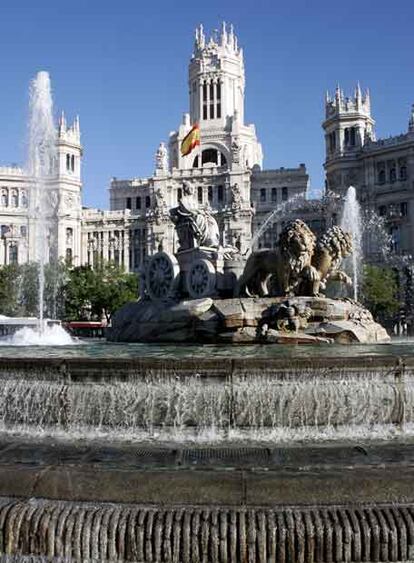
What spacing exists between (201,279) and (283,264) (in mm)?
3415

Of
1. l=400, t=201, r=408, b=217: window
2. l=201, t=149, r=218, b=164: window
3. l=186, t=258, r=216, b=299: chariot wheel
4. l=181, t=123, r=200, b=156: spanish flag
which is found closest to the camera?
l=186, t=258, r=216, b=299: chariot wheel

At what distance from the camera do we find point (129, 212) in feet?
360

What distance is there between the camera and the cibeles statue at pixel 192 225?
21891 millimetres

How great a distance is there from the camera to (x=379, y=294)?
56.2 metres

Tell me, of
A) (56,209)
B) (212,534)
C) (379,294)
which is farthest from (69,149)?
(212,534)

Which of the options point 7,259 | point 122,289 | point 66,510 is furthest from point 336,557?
point 7,259

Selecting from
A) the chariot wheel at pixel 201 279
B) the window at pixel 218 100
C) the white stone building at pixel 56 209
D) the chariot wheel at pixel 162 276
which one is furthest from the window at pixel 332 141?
the chariot wheel at pixel 201 279

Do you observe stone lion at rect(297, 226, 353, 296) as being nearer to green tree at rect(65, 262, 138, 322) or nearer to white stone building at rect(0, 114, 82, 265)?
green tree at rect(65, 262, 138, 322)

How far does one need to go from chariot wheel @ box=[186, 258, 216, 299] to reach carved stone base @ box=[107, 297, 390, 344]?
943 mm

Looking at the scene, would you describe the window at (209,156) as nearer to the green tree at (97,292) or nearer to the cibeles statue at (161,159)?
the cibeles statue at (161,159)

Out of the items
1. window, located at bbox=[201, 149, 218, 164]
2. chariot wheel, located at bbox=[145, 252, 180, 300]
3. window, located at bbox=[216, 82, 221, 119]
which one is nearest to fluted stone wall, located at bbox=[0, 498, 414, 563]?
chariot wheel, located at bbox=[145, 252, 180, 300]

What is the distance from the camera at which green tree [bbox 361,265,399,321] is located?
2196 inches

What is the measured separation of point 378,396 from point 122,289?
57.4 m

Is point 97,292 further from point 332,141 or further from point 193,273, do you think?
point 193,273
